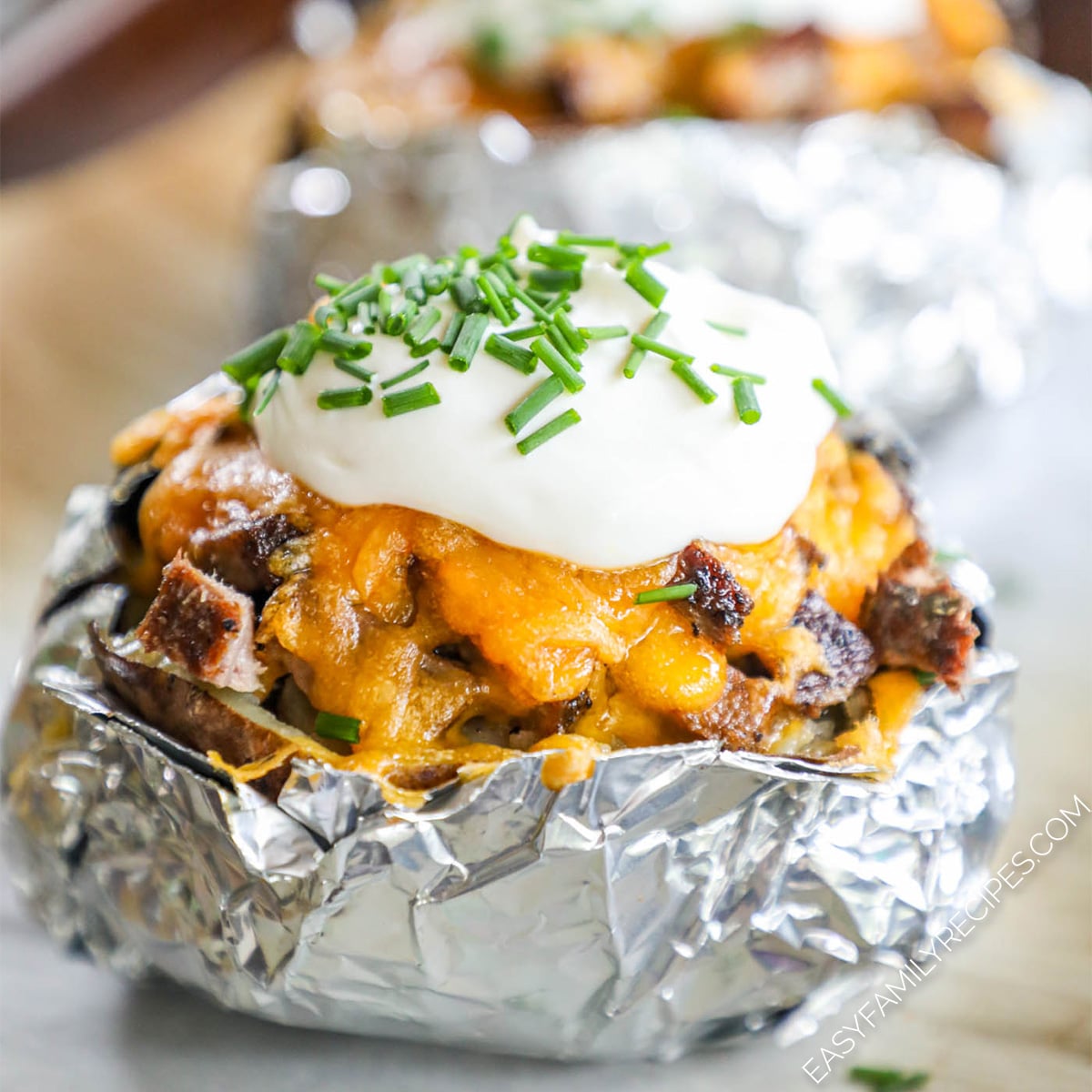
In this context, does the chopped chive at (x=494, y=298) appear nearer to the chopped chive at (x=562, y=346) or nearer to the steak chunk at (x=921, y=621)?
the chopped chive at (x=562, y=346)

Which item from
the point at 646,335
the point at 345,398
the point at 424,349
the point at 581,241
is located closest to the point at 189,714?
the point at 345,398

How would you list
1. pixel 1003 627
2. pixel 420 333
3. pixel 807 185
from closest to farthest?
pixel 420 333 → pixel 1003 627 → pixel 807 185

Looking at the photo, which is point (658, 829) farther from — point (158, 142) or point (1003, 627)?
point (158, 142)

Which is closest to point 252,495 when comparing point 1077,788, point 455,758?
point 455,758

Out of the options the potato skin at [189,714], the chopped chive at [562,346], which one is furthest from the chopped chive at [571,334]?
the potato skin at [189,714]

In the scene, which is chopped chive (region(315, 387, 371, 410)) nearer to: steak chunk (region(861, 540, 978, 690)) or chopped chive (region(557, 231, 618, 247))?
chopped chive (region(557, 231, 618, 247))

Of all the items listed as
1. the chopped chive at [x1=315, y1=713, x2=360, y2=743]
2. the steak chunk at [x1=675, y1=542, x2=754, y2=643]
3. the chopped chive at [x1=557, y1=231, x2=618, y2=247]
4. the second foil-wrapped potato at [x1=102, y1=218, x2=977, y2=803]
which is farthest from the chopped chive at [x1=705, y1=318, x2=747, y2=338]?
the chopped chive at [x1=315, y1=713, x2=360, y2=743]
